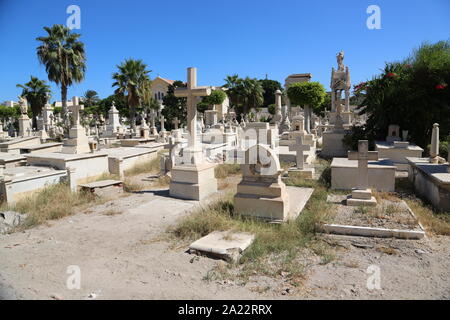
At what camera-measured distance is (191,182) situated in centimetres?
736

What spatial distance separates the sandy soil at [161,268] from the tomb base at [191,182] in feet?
5.81

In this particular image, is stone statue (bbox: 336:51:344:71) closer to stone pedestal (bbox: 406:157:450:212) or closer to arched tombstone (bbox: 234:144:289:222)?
stone pedestal (bbox: 406:157:450:212)

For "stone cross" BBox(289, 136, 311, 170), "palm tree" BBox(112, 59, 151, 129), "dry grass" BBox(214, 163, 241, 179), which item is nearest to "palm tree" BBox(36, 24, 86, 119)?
"palm tree" BBox(112, 59, 151, 129)

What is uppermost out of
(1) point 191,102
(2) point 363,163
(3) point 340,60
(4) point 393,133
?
(3) point 340,60

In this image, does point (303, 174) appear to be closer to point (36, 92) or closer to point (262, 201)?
point (262, 201)

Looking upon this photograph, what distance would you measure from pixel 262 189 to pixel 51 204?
447cm

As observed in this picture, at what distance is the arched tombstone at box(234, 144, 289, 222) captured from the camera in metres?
5.41

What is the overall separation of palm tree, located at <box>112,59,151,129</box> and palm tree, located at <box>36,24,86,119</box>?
3.16 m

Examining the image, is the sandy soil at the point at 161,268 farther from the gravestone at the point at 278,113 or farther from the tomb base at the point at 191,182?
the gravestone at the point at 278,113

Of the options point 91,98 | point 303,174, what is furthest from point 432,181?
point 91,98

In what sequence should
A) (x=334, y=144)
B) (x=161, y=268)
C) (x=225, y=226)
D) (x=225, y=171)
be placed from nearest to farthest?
(x=161, y=268) < (x=225, y=226) < (x=225, y=171) < (x=334, y=144)

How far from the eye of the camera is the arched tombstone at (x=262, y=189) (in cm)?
541
